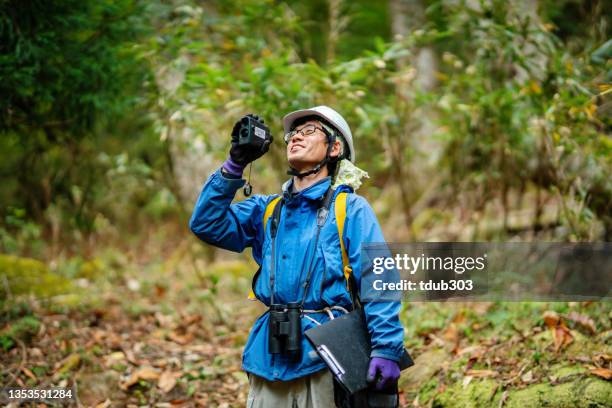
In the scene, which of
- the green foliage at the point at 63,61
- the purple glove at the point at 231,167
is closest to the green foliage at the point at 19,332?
the green foliage at the point at 63,61

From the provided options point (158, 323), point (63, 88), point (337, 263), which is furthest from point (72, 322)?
point (337, 263)

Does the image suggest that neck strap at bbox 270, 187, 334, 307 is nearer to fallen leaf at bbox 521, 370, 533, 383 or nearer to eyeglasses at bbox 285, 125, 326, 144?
eyeglasses at bbox 285, 125, 326, 144

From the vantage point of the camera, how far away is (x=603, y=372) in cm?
392

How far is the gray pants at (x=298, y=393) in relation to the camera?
9.75 feet

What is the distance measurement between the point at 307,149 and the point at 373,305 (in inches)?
43.5

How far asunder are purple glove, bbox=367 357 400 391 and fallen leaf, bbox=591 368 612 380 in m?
2.09

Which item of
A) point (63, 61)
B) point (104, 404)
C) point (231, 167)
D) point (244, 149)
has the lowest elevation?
point (104, 404)

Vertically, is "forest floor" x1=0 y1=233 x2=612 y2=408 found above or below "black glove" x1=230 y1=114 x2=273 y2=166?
below

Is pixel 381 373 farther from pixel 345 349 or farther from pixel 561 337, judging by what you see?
pixel 561 337

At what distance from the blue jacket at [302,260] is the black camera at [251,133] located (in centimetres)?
26

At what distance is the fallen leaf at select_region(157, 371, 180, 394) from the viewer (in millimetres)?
4992

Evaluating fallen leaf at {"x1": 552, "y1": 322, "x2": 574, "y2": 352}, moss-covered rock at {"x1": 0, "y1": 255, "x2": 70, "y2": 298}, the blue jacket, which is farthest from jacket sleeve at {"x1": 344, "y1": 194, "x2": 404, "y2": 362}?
moss-covered rock at {"x1": 0, "y1": 255, "x2": 70, "y2": 298}

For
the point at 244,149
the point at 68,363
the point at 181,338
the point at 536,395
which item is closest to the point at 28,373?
the point at 68,363

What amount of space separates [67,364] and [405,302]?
3.87 metres
